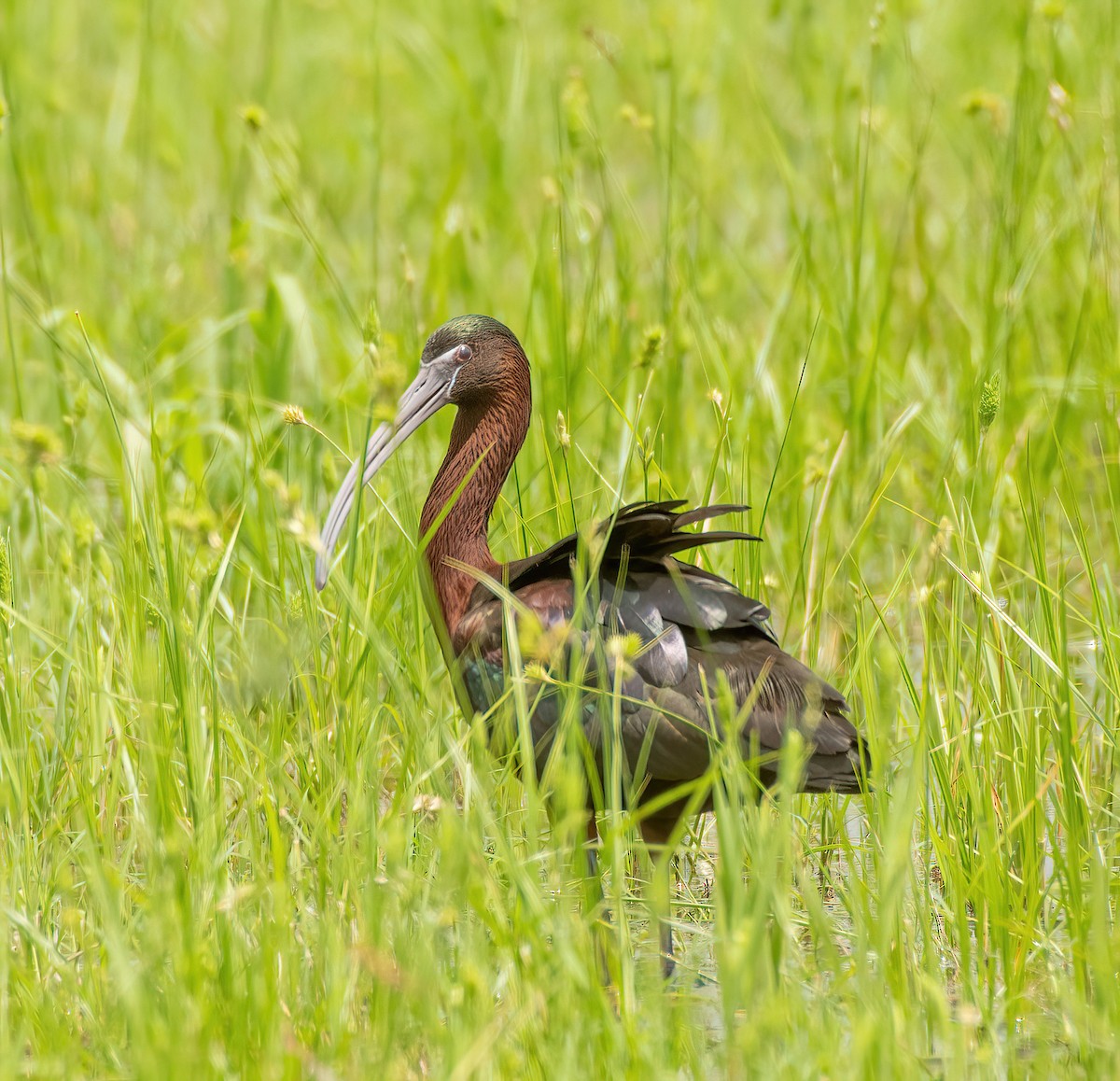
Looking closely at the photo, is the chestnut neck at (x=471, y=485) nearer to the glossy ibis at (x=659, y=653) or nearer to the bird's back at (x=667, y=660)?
the glossy ibis at (x=659, y=653)

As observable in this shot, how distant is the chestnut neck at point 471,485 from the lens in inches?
132

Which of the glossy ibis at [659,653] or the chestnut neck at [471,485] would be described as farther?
the chestnut neck at [471,485]

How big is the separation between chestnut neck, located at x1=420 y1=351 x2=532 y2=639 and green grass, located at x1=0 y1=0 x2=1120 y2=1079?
12 cm

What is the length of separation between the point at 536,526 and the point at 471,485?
69 centimetres

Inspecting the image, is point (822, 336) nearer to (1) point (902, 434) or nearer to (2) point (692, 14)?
(1) point (902, 434)

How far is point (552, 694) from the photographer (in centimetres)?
310

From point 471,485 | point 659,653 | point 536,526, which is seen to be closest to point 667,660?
point 659,653

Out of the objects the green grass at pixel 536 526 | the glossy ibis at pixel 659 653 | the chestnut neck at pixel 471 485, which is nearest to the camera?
the green grass at pixel 536 526

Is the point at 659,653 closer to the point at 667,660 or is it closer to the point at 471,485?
the point at 667,660

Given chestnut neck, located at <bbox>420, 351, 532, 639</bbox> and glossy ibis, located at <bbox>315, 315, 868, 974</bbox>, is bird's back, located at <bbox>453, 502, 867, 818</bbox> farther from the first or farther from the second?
chestnut neck, located at <bbox>420, 351, 532, 639</bbox>

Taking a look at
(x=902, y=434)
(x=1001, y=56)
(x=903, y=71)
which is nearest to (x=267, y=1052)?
(x=902, y=434)

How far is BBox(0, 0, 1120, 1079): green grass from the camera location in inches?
91.7

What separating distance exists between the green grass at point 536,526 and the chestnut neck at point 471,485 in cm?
12

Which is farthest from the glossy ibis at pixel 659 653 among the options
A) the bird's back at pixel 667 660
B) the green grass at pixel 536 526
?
A: the green grass at pixel 536 526
